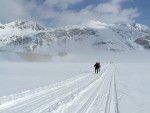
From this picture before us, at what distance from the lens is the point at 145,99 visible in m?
14.7

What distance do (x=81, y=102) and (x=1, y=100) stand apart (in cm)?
355

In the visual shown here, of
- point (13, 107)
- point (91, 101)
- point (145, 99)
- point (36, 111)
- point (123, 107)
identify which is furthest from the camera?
point (145, 99)

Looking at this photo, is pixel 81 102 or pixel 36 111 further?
pixel 81 102

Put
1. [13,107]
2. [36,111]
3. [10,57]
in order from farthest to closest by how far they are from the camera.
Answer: [10,57]
[13,107]
[36,111]

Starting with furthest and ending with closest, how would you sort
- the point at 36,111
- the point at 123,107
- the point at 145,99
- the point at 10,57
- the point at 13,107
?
the point at 10,57, the point at 145,99, the point at 123,107, the point at 13,107, the point at 36,111

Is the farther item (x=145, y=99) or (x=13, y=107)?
(x=145, y=99)

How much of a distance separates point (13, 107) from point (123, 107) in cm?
459

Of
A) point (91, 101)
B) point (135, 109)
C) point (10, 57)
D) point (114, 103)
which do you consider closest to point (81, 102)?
point (91, 101)

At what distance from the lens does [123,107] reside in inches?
476

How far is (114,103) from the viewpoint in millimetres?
12750

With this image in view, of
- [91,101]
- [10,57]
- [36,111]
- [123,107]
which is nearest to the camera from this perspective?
[36,111]

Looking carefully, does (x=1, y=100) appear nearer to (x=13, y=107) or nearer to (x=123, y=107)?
(x=13, y=107)

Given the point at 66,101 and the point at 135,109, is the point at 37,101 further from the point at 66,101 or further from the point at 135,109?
the point at 135,109

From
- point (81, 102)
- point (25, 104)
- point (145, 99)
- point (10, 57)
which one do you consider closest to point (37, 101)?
point (25, 104)
